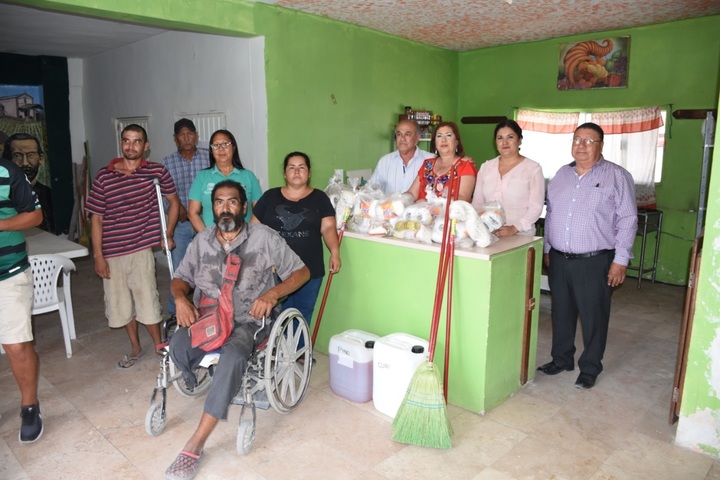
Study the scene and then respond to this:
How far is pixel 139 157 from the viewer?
3340 mm

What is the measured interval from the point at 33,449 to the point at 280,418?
1175 millimetres

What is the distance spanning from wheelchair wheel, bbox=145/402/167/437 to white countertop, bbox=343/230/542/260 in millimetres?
1468

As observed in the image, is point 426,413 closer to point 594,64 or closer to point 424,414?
point 424,414

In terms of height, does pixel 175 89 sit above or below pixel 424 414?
above

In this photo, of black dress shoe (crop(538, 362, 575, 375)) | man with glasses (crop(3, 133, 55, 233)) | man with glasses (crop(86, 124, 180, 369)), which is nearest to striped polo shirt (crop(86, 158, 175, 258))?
man with glasses (crop(86, 124, 180, 369))

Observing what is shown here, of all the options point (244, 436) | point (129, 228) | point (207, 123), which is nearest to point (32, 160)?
point (207, 123)

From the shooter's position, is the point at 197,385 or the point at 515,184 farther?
the point at 515,184

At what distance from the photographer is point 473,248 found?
2.89 m

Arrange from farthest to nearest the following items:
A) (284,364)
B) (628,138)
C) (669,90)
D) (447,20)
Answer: (628,138)
(669,90)
(447,20)
(284,364)

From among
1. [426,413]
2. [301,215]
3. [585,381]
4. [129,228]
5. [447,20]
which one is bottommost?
[585,381]

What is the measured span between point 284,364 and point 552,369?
1719mm

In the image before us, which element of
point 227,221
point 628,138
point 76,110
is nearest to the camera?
point 227,221

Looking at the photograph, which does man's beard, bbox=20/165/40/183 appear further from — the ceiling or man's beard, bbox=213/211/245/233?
man's beard, bbox=213/211/245/233

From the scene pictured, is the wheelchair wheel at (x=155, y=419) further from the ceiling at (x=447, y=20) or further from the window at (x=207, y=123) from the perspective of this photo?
the ceiling at (x=447, y=20)
